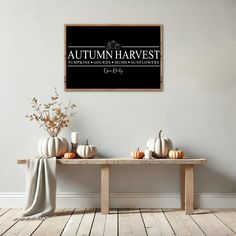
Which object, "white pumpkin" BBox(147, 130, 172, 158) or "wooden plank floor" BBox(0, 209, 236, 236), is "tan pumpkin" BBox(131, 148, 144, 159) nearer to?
"white pumpkin" BBox(147, 130, 172, 158)

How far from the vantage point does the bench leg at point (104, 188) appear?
15.1ft

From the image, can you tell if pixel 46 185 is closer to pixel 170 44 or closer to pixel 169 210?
pixel 169 210

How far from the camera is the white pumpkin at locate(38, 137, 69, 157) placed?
4641mm

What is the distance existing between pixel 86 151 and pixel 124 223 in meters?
0.88

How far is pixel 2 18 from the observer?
5.02 m

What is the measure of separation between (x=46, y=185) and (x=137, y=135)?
3.71ft

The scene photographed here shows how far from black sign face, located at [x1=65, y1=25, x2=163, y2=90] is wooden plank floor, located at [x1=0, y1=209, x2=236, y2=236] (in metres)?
1.37

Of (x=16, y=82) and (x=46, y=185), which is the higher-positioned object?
(x=16, y=82)

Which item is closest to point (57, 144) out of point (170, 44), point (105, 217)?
point (105, 217)

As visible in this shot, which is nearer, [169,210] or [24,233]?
[24,233]

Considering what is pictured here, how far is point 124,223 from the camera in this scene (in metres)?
4.16

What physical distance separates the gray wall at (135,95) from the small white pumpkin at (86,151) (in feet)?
0.98

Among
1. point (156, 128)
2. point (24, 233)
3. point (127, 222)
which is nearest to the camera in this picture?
point (24, 233)

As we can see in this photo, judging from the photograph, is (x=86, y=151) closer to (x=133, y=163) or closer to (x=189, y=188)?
(x=133, y=163)
